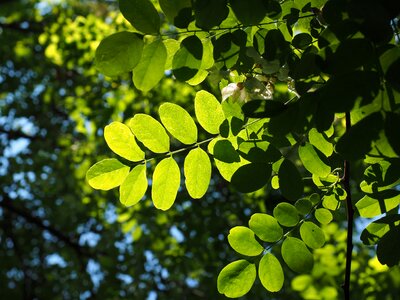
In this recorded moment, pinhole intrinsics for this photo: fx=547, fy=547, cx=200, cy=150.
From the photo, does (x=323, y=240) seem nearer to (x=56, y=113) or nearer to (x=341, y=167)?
(x=341, y=167)

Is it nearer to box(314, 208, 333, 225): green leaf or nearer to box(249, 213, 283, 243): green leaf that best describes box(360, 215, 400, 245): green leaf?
box(314, 208, 333, 225): green leaf

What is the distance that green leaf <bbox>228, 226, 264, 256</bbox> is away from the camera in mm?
1363

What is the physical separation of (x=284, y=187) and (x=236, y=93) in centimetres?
24

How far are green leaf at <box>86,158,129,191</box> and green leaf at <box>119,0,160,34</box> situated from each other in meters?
0.36

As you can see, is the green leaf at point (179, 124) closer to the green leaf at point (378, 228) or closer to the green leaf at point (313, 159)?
the green leaf at point (313, 159)

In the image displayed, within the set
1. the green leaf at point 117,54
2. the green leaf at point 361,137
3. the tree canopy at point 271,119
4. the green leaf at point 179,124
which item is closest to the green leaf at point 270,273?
the tree canopy at point 271,119

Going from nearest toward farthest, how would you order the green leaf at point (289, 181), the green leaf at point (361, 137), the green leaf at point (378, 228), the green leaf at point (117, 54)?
the green leaf at point (361, 137)
the green leaf at point (117, 54)
the green leaf at point (289, 181)
the green leaf at point (378, 228)

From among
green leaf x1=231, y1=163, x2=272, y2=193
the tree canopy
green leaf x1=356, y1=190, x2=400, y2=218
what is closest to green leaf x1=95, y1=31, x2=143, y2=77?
the tree canopy

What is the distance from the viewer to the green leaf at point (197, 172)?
50.5 inches

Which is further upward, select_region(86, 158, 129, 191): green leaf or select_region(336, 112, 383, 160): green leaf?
select_region(336, 112, 383, 160): green leaf

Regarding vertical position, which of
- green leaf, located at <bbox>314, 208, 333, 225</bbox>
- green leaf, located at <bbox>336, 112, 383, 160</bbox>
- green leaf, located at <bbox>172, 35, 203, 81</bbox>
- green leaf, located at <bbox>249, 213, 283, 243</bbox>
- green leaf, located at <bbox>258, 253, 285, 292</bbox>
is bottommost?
green leaf, located at <bbox>258, 253, 285, 292</bbox>

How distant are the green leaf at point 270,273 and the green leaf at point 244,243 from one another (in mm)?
29

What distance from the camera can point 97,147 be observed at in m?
4.46

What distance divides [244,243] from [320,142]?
12.4 inches
